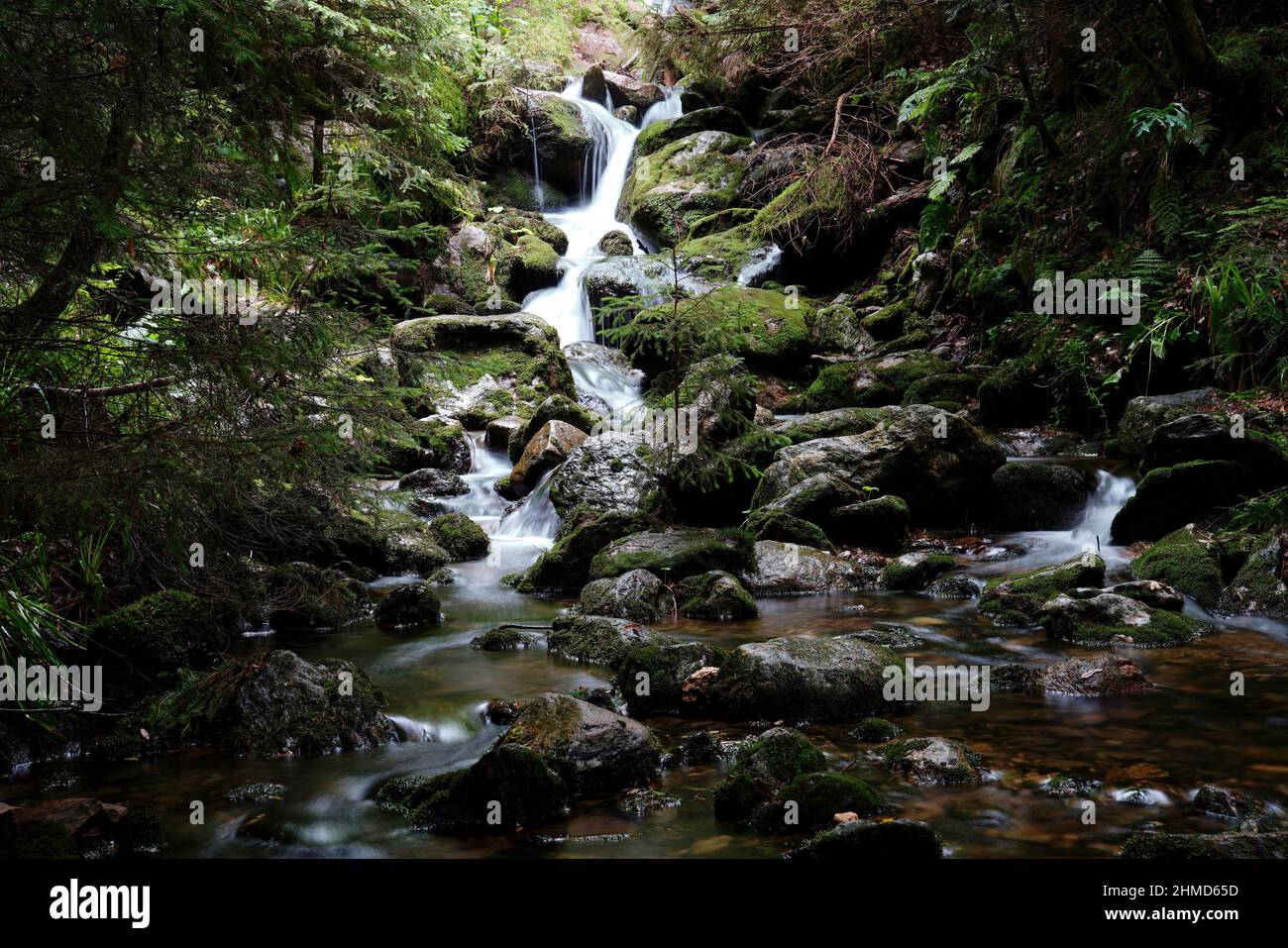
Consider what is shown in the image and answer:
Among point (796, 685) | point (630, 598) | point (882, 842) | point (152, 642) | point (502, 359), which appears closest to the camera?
point (882, 842)

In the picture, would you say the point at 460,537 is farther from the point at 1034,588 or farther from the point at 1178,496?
the point at 1178,496

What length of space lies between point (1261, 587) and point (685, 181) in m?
17.5

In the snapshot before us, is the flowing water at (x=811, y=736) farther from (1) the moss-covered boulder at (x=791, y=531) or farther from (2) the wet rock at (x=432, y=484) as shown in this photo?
(2) the wet rock at (x=432, y=484)

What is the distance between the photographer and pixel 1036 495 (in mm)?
10000

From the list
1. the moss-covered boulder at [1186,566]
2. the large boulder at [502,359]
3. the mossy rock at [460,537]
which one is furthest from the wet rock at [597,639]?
the large boulder at [502,359]

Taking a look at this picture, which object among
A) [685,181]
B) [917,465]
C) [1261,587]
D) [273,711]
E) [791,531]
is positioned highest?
[685,181]

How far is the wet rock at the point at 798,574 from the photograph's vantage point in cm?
908

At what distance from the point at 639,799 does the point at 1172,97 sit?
11.7 metres

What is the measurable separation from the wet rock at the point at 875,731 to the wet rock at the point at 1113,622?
2715 millimetres

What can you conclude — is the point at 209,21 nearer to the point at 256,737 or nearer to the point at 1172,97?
the point at 256,737

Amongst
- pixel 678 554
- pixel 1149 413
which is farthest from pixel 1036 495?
pixel 678 554

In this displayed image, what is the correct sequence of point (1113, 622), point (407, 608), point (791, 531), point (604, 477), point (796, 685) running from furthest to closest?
point (604, 477), point (791, 531), point (407, 608), point (1113, 622), point (796, 685)

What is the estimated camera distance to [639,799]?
4113 millimetres
